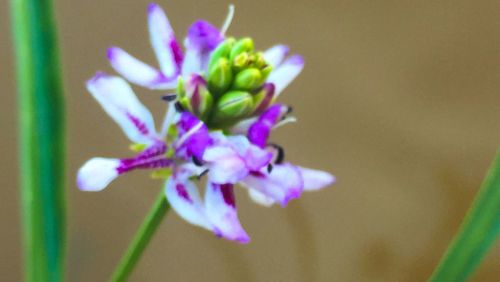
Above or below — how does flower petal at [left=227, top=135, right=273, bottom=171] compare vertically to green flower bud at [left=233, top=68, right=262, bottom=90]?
below

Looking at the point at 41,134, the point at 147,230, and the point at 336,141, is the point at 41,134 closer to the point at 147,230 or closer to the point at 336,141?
the point at 147,230

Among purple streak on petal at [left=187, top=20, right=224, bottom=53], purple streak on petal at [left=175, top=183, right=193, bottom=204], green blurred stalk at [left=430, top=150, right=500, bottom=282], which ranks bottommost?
green blurred stalk at [left=430, top=150, right=500, bottom=282]

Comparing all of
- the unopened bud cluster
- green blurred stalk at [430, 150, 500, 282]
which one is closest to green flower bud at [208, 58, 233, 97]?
the unopened bud cluster

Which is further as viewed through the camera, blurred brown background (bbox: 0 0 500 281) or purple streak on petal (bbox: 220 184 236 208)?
blurred brown background (bbox: 0 0 500 281)

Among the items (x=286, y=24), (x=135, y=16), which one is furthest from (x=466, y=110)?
(x=135, y=16)

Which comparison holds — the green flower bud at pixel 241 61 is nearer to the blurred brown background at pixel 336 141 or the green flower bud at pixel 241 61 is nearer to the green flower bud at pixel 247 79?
the green flower bud at pixel 247 79

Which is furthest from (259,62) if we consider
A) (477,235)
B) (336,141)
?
(336,141)

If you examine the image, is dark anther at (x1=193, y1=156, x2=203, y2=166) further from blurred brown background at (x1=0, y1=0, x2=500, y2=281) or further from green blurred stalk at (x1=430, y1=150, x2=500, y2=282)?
blurred brown background at (x1=0, y1=0, x2=500, y2=281)

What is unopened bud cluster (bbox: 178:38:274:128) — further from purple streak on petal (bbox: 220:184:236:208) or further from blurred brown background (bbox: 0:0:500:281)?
blurred brown background (bbox: 0:0:500:281)

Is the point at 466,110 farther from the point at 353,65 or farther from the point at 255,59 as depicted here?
the point at 255,59
